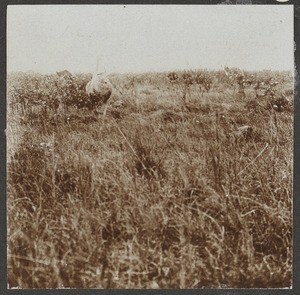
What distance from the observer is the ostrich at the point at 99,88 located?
2865 millimetres

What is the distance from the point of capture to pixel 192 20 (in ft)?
9.43

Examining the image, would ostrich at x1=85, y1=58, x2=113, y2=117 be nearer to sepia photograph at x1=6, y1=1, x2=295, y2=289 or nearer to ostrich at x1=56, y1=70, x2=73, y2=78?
sepia photograph at x1=6, y1=1, x2=295, y2=289

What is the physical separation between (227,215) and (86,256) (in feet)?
2.84

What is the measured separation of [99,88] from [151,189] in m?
0.68

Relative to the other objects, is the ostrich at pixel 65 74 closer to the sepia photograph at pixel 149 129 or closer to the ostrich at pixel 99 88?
the sepia photograph at pixel 149 129

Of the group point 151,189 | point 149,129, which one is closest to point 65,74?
point 149,129

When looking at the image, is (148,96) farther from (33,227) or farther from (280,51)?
(33,227)

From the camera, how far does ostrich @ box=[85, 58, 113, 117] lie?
2865 millimetres

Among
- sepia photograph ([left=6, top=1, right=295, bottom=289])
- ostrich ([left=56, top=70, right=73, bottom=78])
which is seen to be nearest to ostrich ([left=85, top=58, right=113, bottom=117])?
sepia photograph ([left=6, top=1, right=295, bottom=289])

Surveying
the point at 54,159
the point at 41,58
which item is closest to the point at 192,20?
the point at 41,58

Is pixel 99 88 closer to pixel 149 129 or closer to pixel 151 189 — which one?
pixel 149 129

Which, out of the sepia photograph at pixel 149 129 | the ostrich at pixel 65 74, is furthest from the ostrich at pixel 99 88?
the ostrich at pixel 65 74

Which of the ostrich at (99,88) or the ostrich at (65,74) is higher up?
the ostrich at (65,74)

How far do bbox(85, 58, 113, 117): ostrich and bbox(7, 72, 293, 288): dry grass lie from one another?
55 mm
